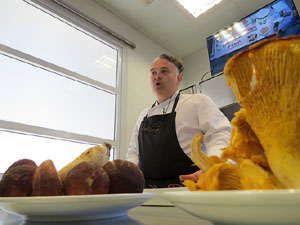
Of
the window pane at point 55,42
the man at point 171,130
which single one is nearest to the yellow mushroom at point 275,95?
the man at point 171,130

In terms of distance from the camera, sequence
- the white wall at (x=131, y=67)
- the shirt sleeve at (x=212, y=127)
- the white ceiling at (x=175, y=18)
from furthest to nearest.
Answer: the white ceiling at (x=175, y=18), the white wall at (x=131, y=67), the shirt sleeve at (x=212, y=127)

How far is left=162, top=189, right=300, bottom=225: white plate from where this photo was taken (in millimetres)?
170

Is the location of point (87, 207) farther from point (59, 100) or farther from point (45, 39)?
point (45, 39)

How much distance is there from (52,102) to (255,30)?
2.26 m

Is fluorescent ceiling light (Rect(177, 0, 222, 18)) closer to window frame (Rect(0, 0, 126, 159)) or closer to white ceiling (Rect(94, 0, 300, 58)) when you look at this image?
white ceiling (Rect(94, 0, 300, 58))

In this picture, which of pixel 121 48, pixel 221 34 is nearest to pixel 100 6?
pixel 121 48

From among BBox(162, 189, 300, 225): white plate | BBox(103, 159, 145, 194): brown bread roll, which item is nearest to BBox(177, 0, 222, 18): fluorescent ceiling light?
BBox(103, 159, 145, 194): brown bread roll

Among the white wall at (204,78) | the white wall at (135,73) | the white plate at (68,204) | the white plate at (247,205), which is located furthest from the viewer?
the white wall at (135,73)

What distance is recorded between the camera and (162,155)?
4.69ft

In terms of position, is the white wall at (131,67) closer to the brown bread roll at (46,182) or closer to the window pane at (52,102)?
the window pane at (52,102)

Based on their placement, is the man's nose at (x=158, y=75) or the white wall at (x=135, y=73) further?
the white wall at (x=135, y=73)

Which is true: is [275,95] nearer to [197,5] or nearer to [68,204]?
[68,204]

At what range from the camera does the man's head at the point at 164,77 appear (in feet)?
5.64

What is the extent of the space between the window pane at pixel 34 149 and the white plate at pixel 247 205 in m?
1.60
